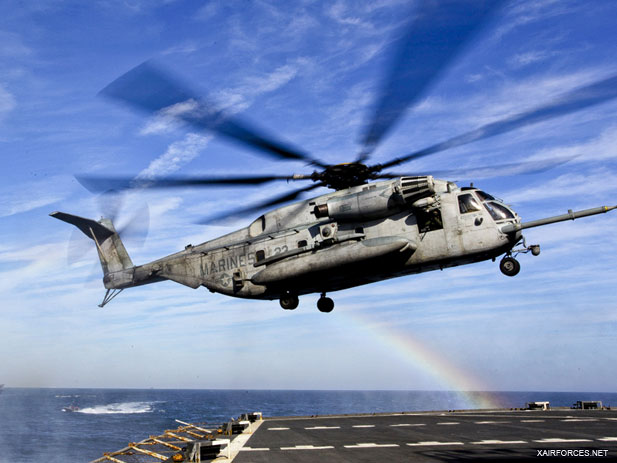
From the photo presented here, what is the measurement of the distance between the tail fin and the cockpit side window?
15996 millimetres

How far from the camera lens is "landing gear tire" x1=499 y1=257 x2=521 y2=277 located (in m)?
17.2

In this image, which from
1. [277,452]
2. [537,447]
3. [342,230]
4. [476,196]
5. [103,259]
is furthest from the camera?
[103,259]

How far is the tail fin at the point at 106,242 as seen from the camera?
25.1 metres

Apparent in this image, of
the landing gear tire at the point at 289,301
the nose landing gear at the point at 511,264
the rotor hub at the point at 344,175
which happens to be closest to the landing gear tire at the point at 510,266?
the nose landing gear at the point at 511,264

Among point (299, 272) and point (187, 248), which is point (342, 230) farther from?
point (187, 248)

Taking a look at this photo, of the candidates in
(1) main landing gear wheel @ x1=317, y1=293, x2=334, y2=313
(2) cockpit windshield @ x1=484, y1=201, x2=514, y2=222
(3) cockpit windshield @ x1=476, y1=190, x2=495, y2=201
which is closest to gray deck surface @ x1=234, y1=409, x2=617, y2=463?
(1) main landing gear wheel @ x1=317, y1=293, x2=334, y2=313

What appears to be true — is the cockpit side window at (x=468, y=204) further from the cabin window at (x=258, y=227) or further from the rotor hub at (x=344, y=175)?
the cabin window at (x=258, y=227)

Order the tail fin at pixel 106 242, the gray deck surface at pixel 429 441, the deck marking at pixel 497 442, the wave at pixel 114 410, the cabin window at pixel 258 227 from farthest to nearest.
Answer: the wave at pixel 114 410 < the tail fin at pixel 106 242 < the cabin window at pixel 258 227 < the deck marking at pixel 497 442 < the gray deck surface at pixel 429 441

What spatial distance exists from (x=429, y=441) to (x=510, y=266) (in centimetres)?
657

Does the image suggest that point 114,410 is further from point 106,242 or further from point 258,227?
point 258,227

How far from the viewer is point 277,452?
53.5ft

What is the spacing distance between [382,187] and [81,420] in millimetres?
105129

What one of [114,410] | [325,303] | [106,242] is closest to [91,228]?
[106,242]

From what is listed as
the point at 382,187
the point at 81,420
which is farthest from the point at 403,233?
the point at 81,420
